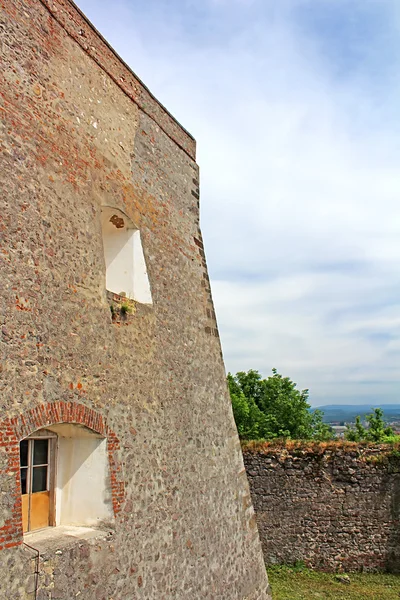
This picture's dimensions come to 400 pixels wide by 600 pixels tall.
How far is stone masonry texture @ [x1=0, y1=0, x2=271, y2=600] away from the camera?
5176 mm

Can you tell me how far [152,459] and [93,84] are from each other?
17.2 feet

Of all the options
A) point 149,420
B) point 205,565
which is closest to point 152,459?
point 149,420

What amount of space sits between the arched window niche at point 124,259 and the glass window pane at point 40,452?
2.45 metres

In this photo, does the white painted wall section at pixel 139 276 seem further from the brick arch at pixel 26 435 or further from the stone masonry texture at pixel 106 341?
the brick arch at pixel 26 435

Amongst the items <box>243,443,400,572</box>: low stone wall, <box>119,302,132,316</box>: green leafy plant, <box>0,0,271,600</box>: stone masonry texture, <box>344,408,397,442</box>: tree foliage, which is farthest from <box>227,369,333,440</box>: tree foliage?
<box>119,302,132,316</box>: green leafy plant

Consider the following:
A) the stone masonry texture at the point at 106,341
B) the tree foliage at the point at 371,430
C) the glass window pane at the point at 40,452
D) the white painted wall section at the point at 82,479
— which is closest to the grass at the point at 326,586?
the stone masonry texture at the point at 106,341

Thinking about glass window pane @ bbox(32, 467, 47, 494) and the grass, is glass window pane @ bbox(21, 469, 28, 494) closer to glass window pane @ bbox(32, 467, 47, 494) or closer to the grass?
glass window pane @ bbox(32, 467, 47, 494)

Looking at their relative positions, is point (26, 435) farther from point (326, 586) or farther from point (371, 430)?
point (371, 430)

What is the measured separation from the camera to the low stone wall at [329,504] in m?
13.0

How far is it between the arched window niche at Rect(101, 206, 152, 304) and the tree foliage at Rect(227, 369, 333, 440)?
62.9 ft

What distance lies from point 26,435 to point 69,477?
1.26 metres

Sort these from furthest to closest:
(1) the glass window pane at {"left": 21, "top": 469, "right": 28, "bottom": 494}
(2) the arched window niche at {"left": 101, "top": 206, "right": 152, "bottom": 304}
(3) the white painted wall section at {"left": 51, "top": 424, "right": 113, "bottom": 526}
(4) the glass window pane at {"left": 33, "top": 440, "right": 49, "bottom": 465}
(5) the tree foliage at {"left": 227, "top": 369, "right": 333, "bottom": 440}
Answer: (5) the tree foliage at {"left": 227, "top": 369, "right": 333, "bottom": 440} → (2) the arched window niche at {"left": 101, "top": 206, "right": 152, "bottom": 304} → (3) the white painted wall section at {"left": 51, "top": 424, "right": 113, "bottom": 526} → (4) the glass window pane at {"left": 33, "top": 440, "right": 49, "bottom": 465} → (1) the glass window pane at {"left": 21, "top": 469, "right": 28, "bottom": 494}

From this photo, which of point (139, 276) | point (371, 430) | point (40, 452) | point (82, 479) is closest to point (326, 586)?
point (82, 479)

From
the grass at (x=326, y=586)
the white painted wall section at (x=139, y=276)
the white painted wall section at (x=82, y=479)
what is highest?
the white painted wall section at (x=139, y=276)
